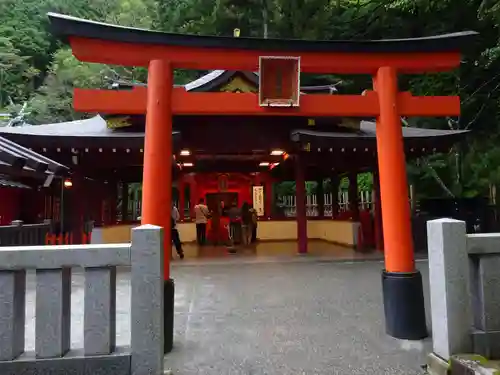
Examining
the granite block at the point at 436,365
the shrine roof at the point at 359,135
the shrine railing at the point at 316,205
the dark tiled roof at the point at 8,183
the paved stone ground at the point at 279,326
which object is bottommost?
the paved stone ground at the point at 279,326

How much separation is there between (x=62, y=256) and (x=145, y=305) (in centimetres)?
76

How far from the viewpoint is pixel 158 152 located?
4.93 metres

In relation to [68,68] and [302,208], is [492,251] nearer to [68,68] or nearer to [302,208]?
[302,208]

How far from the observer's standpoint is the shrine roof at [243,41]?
4.91 m

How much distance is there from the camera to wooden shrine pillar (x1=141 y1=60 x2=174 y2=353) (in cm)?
480

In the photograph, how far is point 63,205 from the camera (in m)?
13.4

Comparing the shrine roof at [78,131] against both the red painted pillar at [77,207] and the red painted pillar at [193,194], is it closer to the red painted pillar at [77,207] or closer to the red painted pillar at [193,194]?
the red painted pillar at [77,207]

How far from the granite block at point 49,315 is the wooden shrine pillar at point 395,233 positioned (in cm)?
358

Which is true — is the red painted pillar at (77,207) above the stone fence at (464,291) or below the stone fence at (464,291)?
above

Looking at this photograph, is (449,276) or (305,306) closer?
(449,276)

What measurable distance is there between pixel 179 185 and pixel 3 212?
286 inches

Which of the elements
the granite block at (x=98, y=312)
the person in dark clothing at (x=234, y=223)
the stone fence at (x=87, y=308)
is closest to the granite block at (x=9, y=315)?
the stone fence at (x=87, y=308)

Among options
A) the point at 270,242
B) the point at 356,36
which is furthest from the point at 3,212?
the point at 356,36

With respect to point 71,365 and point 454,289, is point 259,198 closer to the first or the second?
point 454,289
